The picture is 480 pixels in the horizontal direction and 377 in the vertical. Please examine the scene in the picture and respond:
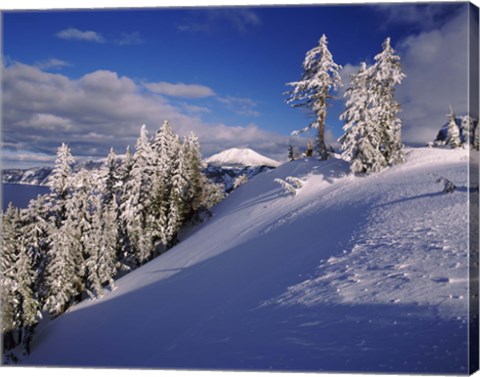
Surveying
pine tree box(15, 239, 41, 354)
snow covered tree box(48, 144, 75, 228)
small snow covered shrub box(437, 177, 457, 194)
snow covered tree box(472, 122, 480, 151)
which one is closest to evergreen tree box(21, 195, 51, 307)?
snow covered tree box(48, 144, 75, 228)

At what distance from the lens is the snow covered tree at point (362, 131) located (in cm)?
1914

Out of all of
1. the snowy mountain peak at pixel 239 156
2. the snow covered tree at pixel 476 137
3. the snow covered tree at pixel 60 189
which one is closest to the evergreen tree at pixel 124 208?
the snow covered tree at pixel 60 189

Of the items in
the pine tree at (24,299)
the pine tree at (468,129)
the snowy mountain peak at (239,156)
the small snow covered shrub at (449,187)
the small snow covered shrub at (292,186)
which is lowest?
the pine tree at (24,299)

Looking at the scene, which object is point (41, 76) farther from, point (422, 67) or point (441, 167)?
point (441, 167)

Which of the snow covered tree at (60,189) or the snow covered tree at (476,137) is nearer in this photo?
the snow covered tree at (476,137)

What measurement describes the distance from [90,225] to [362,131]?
716 inches

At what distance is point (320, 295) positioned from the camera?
789cm

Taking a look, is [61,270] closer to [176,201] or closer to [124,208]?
[124,208]

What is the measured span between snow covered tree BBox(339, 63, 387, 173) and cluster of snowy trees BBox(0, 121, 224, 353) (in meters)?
14.5

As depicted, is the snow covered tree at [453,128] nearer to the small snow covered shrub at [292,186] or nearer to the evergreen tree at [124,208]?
the small snow covered shrub at [292,186]

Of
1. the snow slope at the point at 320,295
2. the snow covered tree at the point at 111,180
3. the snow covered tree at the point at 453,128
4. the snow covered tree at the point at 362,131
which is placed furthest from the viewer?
the snow covered tree at the point at 111,180

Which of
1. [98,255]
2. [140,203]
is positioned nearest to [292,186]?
[98,255]

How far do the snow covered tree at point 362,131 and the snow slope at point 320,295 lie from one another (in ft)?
4.14

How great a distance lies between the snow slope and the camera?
246 inches
